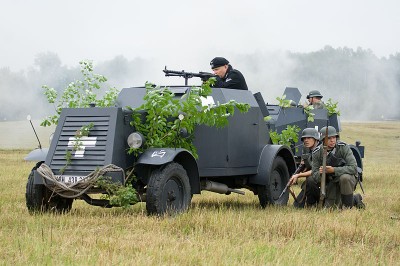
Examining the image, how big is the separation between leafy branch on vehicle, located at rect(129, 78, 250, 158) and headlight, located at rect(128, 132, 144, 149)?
17 centimetres

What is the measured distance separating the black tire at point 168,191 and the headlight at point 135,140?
368 mm

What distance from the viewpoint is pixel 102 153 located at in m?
9.83

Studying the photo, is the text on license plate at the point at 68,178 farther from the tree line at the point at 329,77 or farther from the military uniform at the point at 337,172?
the tree line at the point at 329,77

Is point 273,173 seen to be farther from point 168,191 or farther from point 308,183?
point 168,191

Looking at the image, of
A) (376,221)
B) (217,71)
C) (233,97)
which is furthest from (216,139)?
(376,221)

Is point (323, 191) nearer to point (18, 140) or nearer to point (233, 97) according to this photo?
point (233, 97)

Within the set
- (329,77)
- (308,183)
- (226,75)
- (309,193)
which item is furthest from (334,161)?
(329,77)

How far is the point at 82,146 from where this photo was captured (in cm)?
996

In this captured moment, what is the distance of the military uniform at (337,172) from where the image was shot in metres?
11.5

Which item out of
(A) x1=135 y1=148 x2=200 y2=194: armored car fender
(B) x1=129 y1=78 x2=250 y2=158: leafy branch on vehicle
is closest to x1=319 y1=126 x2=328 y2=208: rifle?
(B) x1=129 y1=78 x2=250 y2=158: leafy branch on vehicle

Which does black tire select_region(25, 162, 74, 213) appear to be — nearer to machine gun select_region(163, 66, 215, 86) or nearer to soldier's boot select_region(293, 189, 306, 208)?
machine gun select_region(163, 66, 215, 86)

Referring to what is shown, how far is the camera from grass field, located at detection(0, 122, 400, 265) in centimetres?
661

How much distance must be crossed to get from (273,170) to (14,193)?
4.46 meters

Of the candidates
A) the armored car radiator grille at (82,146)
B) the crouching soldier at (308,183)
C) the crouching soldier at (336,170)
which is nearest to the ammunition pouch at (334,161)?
the crouching soldier at (336,170)
